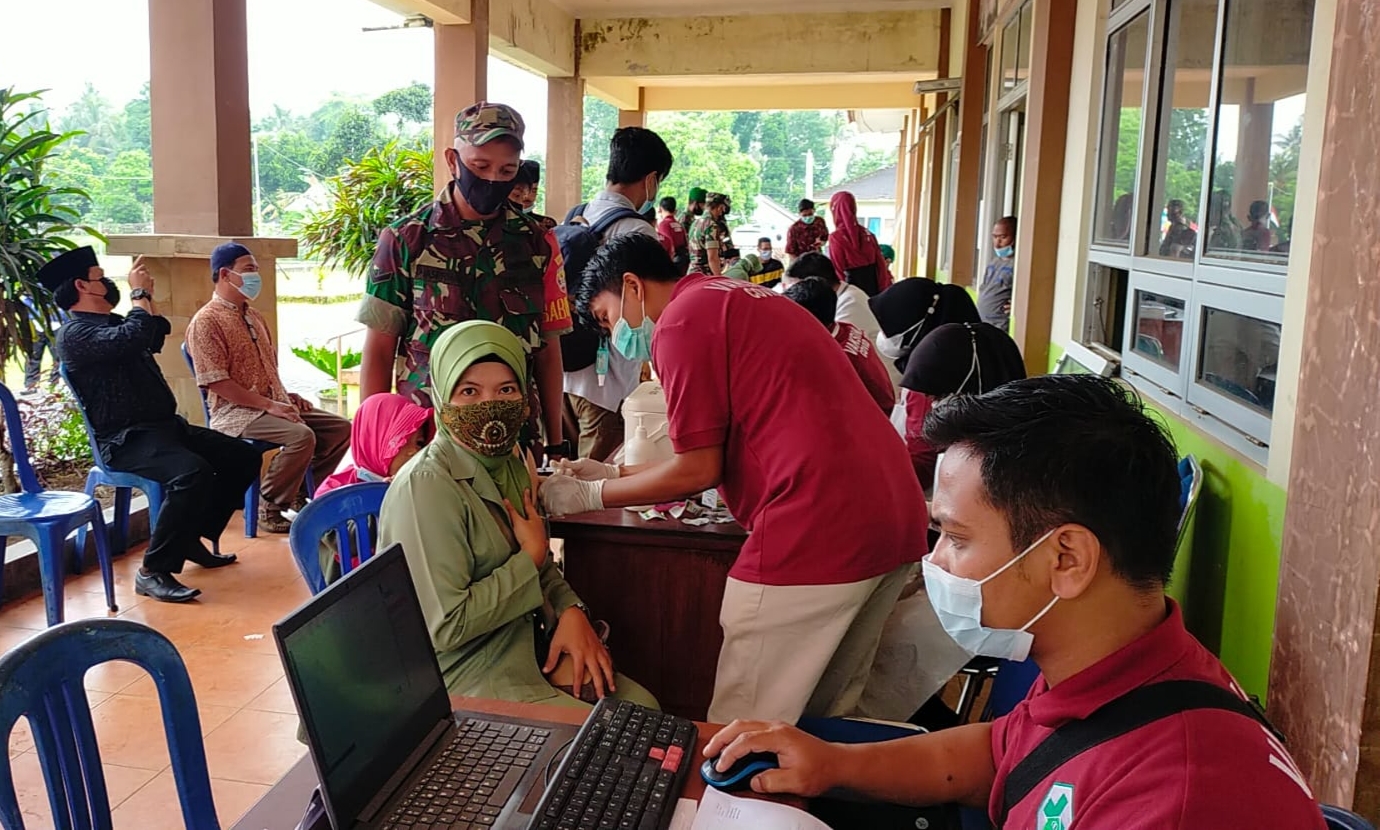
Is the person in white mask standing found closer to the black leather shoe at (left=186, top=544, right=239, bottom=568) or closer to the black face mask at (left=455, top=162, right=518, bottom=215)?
the black face mask at (left=455, top=162, right=518, bottom=215)

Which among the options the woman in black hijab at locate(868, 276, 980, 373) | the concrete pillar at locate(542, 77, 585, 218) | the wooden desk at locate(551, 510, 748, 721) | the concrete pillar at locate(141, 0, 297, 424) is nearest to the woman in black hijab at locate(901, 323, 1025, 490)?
the wooden desk at locate(551, 510, 748, 721)

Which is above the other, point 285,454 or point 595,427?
point 595,427

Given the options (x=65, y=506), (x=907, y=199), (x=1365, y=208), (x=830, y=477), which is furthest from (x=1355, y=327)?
(x=907, y=199)

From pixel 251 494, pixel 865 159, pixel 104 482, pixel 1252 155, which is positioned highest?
pixel 865 159

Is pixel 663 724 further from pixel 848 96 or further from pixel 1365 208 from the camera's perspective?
pixel 848 96

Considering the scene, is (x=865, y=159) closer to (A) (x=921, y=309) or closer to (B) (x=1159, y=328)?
(A) (x=921, y=309)

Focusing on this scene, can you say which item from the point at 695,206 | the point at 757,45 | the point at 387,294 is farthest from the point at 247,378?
the point at 757,45

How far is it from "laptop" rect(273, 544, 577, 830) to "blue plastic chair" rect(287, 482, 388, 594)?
0.87 metres

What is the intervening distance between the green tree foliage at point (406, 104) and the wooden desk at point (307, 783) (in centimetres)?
2401

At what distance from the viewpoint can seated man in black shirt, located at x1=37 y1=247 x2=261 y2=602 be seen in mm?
3785

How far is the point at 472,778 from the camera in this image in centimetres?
125

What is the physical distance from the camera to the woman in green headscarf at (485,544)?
1780mm

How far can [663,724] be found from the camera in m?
1.37

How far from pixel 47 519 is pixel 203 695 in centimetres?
90
